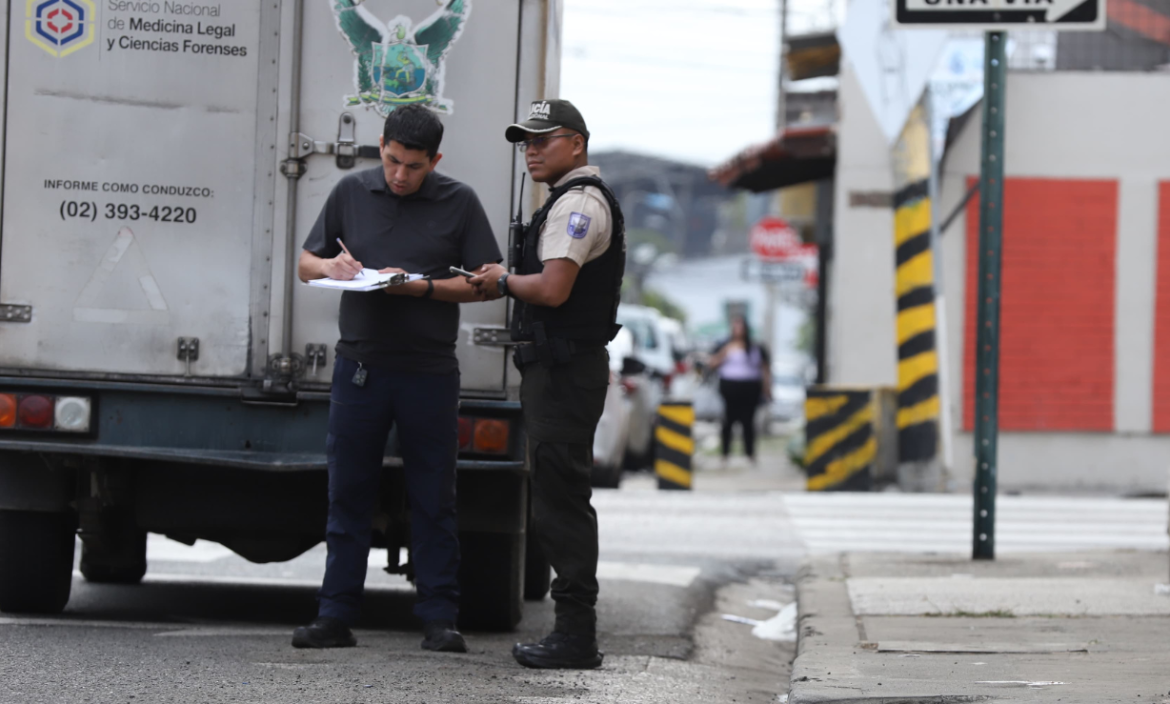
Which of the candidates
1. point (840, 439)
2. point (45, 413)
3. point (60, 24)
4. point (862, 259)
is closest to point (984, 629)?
point (45, 413)

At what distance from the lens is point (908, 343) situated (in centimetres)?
1395

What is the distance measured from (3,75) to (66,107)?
27cm

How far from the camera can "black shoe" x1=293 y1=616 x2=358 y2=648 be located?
5473mm

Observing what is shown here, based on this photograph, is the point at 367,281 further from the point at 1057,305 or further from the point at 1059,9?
the point at 1057,305

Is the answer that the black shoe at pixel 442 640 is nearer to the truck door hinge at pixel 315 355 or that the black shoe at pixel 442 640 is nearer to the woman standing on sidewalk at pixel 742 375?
the truck door hinge at pixel 315 355

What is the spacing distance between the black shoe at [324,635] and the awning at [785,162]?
12.3 m

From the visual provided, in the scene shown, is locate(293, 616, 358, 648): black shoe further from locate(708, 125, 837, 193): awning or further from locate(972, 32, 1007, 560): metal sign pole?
locate(708, 125, 837, 193): awning

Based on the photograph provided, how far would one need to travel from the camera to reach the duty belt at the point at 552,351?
5.39m

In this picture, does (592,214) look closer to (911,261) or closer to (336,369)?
(336,369)

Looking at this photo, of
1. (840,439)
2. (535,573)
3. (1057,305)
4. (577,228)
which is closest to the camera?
(577,228)

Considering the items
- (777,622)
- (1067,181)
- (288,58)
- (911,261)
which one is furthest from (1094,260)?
(288,58)

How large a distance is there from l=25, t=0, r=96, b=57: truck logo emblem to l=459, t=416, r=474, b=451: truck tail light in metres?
2.04

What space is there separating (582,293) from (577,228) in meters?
0.26

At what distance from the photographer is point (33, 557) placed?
621cm
